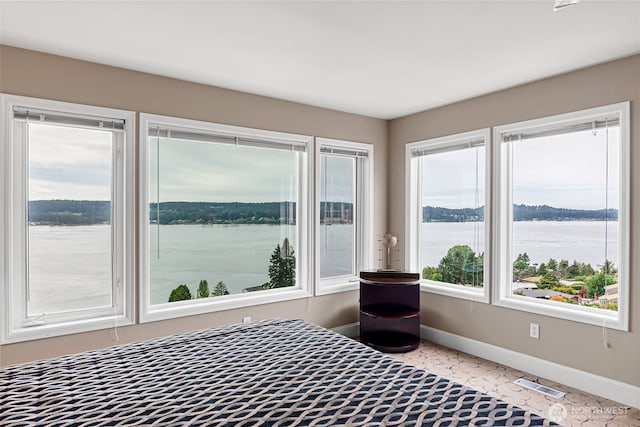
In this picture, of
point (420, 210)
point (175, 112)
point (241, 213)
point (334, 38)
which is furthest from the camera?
point (420, 210)

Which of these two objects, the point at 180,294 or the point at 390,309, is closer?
the point at 180,294

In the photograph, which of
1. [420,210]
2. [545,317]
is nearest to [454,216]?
[420,210]

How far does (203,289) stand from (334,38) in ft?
7.96

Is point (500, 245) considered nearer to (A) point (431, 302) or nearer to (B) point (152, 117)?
(A) point (431, 302)

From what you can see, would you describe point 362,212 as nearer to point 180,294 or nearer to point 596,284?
point 180,294

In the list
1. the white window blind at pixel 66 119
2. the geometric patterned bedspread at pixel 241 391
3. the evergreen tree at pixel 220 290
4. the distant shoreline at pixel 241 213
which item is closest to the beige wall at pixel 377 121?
the white window blind at pixel 66 119

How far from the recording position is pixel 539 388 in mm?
3172

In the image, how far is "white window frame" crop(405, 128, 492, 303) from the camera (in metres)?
3.81

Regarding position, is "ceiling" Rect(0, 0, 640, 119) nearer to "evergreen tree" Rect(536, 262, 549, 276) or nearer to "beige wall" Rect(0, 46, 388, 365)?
"beige wall" Rect(0, 46, 388, 365)

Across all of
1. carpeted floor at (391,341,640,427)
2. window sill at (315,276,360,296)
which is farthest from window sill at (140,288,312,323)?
carpeted floor at (391,341,640,427)

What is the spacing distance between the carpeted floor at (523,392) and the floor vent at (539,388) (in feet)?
0.15

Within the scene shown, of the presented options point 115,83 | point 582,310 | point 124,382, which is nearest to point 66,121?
point 115,83

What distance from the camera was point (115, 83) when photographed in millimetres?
3055

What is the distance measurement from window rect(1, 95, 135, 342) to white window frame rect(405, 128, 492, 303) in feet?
9.67
